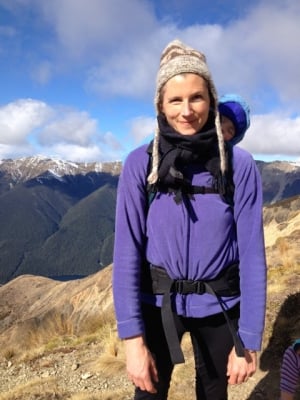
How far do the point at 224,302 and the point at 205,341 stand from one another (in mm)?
428

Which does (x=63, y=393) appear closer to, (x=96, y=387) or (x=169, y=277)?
(x=96, y=387)

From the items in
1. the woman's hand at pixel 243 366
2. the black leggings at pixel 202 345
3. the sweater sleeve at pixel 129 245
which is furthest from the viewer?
the black leggings at pixel 202 345

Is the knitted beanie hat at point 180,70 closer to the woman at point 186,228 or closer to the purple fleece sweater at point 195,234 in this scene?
the woman at point 186,228

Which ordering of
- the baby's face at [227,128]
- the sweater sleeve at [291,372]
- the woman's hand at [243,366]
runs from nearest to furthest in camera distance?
the woman's hand at [243,366]
the baby's face at [227,128]
the sweater sleeve at [291,372]

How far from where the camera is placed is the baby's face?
3.61 m

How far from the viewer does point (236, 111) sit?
3631 mm

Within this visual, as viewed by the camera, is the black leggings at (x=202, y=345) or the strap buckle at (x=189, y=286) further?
the black leggings at (x=202, y=345)

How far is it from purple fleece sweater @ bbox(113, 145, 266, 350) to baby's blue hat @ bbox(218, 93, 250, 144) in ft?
3.55

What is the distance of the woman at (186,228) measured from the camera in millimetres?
Answer: 2561

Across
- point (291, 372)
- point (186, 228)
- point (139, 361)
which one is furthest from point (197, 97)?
point (291, 372)

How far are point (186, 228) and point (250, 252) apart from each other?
470mm

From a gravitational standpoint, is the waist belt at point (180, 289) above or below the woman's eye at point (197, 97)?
below

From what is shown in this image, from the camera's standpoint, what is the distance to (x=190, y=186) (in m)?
2.61

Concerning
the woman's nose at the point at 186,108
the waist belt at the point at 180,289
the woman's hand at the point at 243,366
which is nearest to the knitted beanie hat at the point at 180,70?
the woman's nose at the point at 186,108
